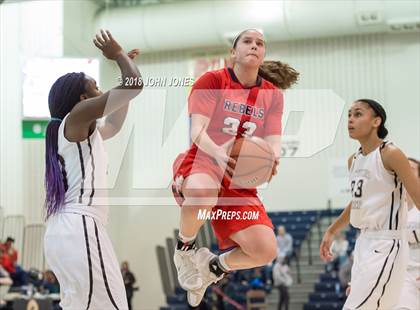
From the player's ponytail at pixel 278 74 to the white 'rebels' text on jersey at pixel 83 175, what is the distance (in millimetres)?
1579

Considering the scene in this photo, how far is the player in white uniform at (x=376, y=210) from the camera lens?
4.75 meters

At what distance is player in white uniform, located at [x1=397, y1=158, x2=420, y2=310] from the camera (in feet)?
18.2

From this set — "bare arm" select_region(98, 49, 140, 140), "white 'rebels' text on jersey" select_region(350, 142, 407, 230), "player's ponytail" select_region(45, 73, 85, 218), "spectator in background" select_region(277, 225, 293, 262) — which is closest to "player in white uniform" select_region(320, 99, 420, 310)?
"white 'rebels' text on jersey" select_region(350, 142, 407, 230)

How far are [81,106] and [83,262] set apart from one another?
33.6 inches

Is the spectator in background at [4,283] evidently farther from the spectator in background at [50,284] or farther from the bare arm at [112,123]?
the bare arm at [112,123]

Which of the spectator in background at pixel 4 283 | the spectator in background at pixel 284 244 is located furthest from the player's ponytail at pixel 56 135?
the spectator in background at pixel 284 244

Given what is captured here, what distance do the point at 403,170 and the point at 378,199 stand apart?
0.29 metres

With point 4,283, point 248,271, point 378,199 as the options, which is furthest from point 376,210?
point 248,271

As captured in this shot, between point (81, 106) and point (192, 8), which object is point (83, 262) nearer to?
point (81, 106)

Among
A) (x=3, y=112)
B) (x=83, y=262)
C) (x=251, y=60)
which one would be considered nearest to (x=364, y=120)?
(x=251, y=60)

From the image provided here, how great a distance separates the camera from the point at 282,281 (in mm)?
14367

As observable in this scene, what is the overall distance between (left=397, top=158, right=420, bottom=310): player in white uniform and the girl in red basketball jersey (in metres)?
1.45

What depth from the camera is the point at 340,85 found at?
1594 cm

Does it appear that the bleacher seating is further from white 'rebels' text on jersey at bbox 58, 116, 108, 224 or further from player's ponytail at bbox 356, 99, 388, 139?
white 'rebels' text on jersey at bbox 58, 116, 108, 224
